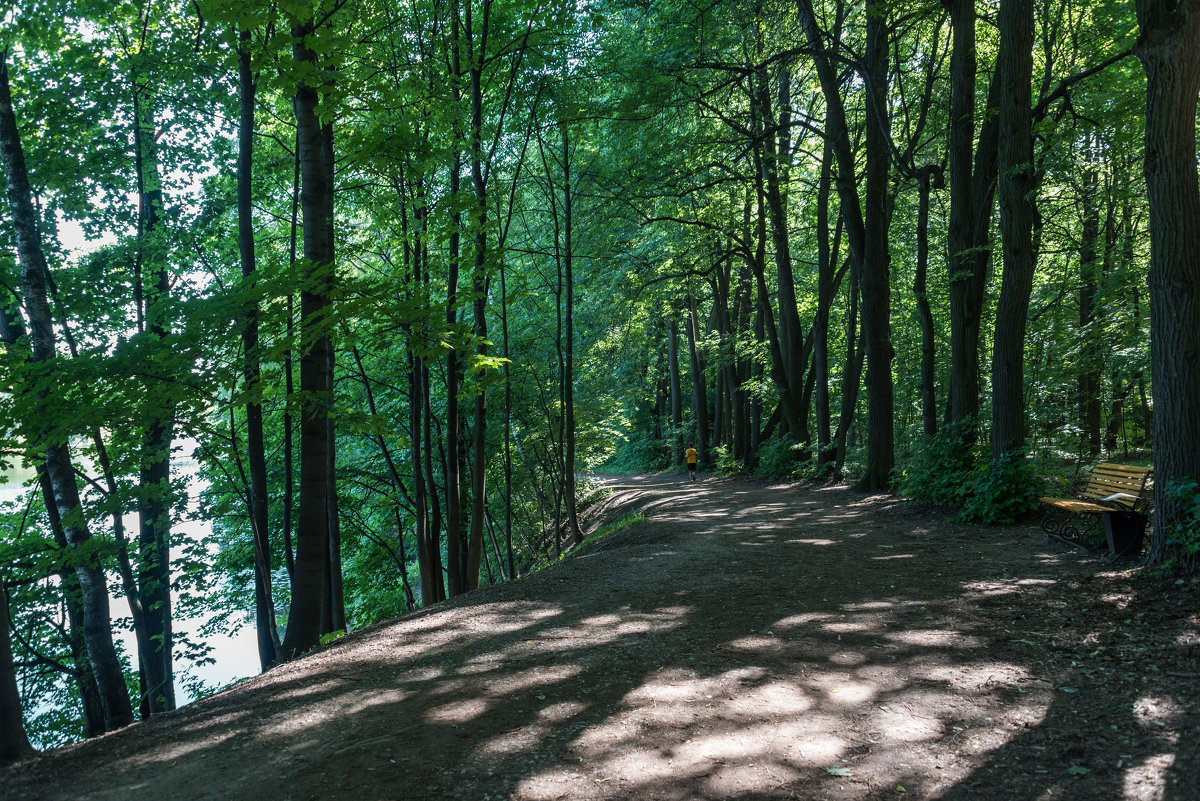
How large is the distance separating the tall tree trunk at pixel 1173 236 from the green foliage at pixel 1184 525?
25 millimetres

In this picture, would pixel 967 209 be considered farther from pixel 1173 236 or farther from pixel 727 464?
pixel 727 464

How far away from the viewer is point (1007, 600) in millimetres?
5848

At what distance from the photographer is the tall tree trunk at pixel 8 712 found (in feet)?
13.9

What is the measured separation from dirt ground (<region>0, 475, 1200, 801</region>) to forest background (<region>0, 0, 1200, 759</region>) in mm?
1190

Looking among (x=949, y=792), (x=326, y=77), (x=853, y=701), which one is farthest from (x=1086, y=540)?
(x=326, y=77)

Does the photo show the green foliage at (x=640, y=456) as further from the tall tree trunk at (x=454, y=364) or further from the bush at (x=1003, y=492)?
the bush at (x=1003, y=492)

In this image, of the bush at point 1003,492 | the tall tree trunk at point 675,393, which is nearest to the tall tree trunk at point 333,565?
the bush at point 1003,492

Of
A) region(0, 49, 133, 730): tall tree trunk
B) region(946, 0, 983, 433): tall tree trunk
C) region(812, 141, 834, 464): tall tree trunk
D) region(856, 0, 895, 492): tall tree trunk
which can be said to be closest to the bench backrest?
region(946, 0, 983, 433): tall tree trunk

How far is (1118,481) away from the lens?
304 inches

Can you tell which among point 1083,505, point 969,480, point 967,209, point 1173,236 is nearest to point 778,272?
point 967,209

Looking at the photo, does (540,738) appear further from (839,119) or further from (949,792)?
(839,119)

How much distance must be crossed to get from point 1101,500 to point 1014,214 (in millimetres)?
3913

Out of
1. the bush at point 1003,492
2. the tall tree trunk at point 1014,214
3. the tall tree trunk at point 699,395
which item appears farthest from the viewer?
the tall tree trunk at point 699,395

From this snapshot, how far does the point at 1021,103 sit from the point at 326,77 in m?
8.48
